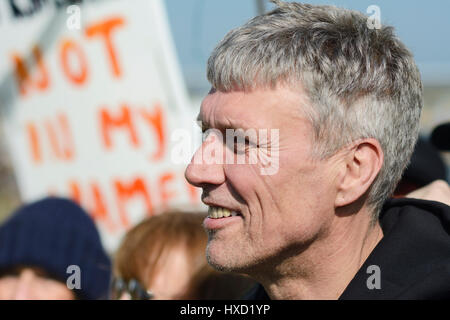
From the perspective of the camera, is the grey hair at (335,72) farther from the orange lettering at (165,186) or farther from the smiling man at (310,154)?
the orange lettering at (165,186)

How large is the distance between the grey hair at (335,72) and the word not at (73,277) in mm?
901

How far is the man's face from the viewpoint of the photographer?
6.05 ft

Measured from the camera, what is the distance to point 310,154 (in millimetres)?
1854

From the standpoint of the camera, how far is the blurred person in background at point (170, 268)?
8.22 ft

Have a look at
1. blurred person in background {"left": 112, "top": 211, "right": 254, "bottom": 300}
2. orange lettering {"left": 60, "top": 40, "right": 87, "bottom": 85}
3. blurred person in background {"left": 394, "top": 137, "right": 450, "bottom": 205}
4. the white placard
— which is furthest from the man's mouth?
orange lettering {"left": 60, "top": 40, "right": 87, "bottom": 85}

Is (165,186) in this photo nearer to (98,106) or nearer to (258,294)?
(98,106)

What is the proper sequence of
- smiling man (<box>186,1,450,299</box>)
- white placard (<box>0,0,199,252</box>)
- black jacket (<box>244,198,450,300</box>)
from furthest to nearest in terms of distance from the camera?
white placard (<box>0,0,199,252</box>), smiling man (<box>186,1,450,299</box>), black jacket (<box>244,198,450,300</box>)

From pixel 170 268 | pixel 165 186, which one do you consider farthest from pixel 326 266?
pixel 165 186

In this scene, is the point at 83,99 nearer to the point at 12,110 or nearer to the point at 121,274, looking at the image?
the point at 12,110

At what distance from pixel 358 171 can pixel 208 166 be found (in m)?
0.38

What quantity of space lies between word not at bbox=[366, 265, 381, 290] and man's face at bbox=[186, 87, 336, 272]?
154mm

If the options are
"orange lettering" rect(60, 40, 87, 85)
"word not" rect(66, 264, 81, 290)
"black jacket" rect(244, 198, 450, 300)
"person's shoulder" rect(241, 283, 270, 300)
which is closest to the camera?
"black jacket" rect(244, 198, 450, 300)

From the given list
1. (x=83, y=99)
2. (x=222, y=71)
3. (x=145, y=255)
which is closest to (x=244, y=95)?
(x=222, y=71)

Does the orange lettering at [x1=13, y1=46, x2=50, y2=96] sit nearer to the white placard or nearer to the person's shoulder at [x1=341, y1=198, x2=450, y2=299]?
the white placard
